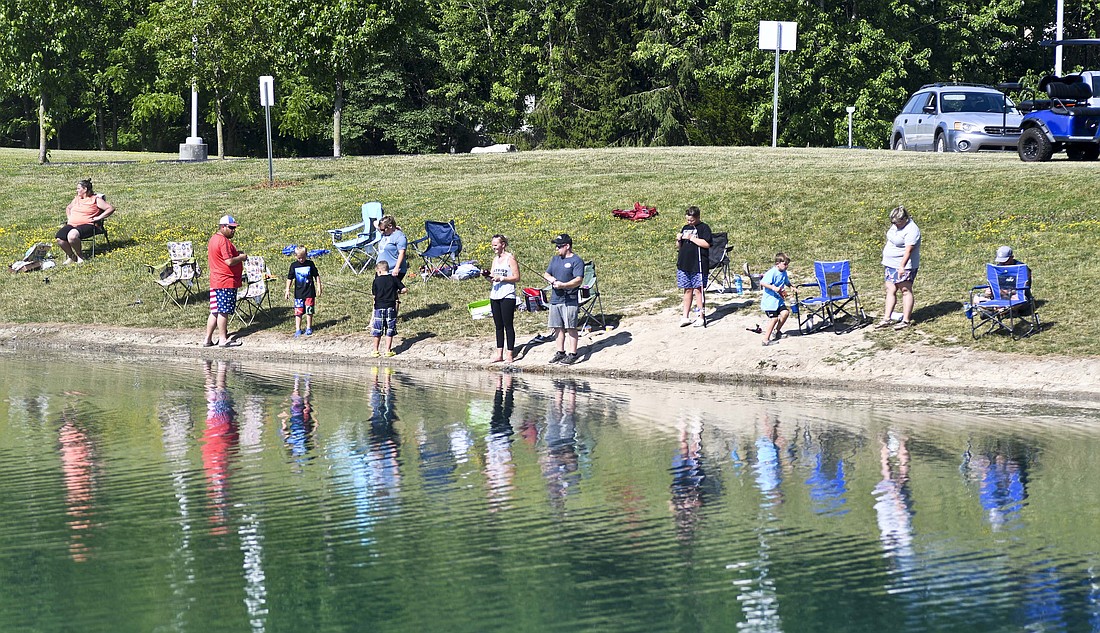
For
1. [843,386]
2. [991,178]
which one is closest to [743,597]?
[843,386]

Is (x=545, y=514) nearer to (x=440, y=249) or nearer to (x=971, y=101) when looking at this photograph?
(x=440, y=249)

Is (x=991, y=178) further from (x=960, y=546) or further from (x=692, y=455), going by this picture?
(x=960, y=546)

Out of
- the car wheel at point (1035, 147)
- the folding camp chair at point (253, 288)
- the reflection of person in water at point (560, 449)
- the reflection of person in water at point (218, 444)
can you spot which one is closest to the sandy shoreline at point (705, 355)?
the folding camp chair at point (253, 288)

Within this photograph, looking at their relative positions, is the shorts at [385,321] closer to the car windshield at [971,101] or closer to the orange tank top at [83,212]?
the orange tank top at [83,212]

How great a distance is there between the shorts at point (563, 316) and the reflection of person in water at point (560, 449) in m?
1.97

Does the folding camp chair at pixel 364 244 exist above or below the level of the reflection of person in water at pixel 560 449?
above

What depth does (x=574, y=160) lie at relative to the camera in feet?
128

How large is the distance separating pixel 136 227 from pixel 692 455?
21.6m

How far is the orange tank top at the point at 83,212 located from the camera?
2920 cm

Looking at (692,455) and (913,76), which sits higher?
(913,76)

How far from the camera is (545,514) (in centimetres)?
1122

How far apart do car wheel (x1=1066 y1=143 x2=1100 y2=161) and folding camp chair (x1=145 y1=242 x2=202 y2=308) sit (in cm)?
1781

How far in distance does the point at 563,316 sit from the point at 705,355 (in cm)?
190

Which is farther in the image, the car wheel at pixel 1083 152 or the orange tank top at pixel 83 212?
the car wheel at pixel 1083 152
